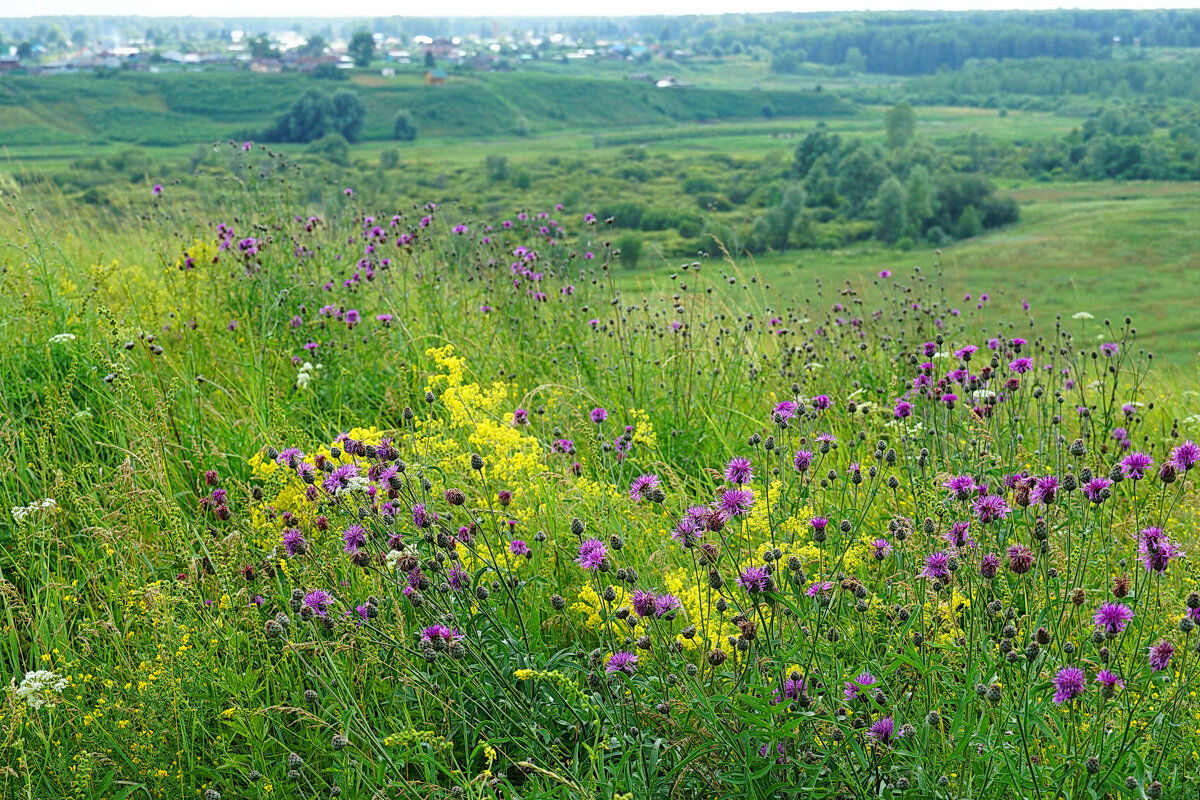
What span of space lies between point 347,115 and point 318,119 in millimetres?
3866

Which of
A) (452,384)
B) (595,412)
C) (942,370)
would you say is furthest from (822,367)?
(452,384)

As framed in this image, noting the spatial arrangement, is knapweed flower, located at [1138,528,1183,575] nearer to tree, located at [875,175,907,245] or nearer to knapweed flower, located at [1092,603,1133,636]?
knapweed flower, located at [1092,603,1133,636]

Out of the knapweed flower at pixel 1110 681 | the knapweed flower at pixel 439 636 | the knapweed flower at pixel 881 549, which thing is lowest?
the knapweed flower at pixel 439 636

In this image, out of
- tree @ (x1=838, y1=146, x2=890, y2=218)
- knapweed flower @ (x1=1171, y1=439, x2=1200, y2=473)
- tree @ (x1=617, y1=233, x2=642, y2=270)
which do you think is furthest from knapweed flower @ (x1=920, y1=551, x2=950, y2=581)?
tree @ (x1=838, y1=146, x2=890, y2=218)

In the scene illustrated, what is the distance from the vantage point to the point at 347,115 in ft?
392

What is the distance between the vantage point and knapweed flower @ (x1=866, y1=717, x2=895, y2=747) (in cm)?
214

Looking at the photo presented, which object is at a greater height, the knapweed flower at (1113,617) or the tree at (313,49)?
the tree at (313,49)

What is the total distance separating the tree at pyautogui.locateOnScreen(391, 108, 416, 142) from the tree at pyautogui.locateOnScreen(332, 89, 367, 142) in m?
5.50

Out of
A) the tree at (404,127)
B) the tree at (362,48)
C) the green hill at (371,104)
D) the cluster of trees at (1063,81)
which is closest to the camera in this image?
the green hill at (371,104)

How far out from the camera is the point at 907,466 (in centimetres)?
379

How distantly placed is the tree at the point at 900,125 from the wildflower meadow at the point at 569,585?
116m

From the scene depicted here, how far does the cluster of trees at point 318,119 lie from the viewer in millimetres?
114375

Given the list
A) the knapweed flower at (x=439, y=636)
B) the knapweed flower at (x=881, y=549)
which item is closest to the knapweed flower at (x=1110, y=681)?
the knapweed flower at (x=881, y=549)

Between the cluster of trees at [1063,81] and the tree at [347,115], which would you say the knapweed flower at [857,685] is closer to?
the tree at [347,115]
